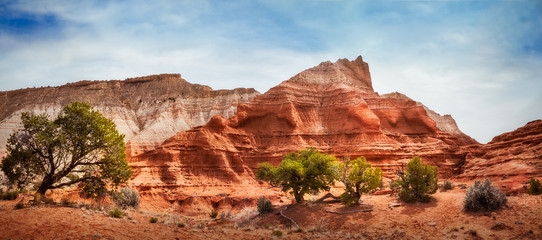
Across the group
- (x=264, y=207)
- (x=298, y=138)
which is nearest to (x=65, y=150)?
(x=264, y=207)

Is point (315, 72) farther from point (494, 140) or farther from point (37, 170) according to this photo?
point (37, 170)

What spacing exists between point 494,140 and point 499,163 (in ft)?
38.6

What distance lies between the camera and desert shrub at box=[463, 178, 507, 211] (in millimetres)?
17031

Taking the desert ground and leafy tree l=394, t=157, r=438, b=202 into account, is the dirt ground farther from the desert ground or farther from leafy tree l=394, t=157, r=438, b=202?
leafy tree l=394, t=157, r=438, b=202

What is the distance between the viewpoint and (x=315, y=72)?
71812 millimetres

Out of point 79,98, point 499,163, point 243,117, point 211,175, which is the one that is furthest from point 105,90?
point 499,163

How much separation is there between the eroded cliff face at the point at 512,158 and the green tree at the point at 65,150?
31155 mm

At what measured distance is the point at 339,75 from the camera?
70.6 meters

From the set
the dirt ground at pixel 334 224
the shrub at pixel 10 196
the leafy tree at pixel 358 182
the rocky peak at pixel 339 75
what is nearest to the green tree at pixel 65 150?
the dirt ground at pixel 334 224

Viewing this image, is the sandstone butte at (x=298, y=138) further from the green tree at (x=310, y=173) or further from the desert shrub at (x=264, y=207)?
the green tree at (x=310, y=173)

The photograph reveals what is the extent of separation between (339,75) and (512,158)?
3974 centimetres

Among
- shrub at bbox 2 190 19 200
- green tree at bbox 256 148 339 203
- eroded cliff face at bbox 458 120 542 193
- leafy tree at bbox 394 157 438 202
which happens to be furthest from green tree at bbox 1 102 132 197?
eroded cliff face at bbox 458 120 542 193

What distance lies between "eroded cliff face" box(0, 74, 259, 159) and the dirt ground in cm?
4520

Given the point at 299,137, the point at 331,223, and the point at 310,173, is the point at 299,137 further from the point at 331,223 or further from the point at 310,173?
the point at 331,223
